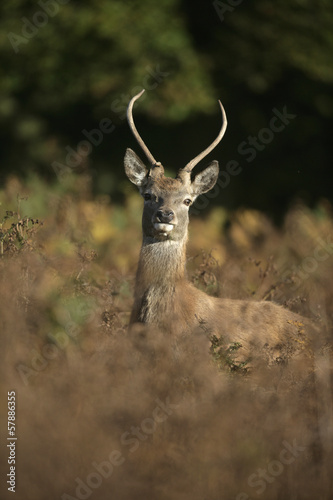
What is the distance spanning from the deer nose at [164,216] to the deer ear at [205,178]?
97cm

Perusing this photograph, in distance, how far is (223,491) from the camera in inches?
199

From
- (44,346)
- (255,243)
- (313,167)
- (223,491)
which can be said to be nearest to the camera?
(223,491)

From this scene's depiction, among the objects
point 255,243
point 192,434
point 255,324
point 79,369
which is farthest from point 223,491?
point 255,243

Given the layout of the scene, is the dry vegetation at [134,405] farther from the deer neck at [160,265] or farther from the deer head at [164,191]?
the deer head at [164,191]

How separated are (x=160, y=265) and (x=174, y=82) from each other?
364 inches

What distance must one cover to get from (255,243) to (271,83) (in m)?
5.75

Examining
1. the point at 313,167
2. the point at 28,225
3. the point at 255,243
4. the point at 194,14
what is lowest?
the point at 313,167

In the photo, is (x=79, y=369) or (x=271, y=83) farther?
(x=271, y=83)

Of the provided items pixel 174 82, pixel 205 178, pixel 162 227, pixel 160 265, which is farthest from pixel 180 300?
pixel 174 82

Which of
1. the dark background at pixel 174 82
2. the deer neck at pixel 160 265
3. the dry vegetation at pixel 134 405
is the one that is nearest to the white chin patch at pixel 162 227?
the deer neck at pixel 160 265

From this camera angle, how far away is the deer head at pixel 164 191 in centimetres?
780

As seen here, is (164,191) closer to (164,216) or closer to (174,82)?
(164,216)

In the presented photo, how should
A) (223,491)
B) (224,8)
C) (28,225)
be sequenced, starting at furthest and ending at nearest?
(224,8)
(28,225)
(223,491)

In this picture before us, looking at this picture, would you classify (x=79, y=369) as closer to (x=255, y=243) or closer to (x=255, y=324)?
(x=255, y=324)
